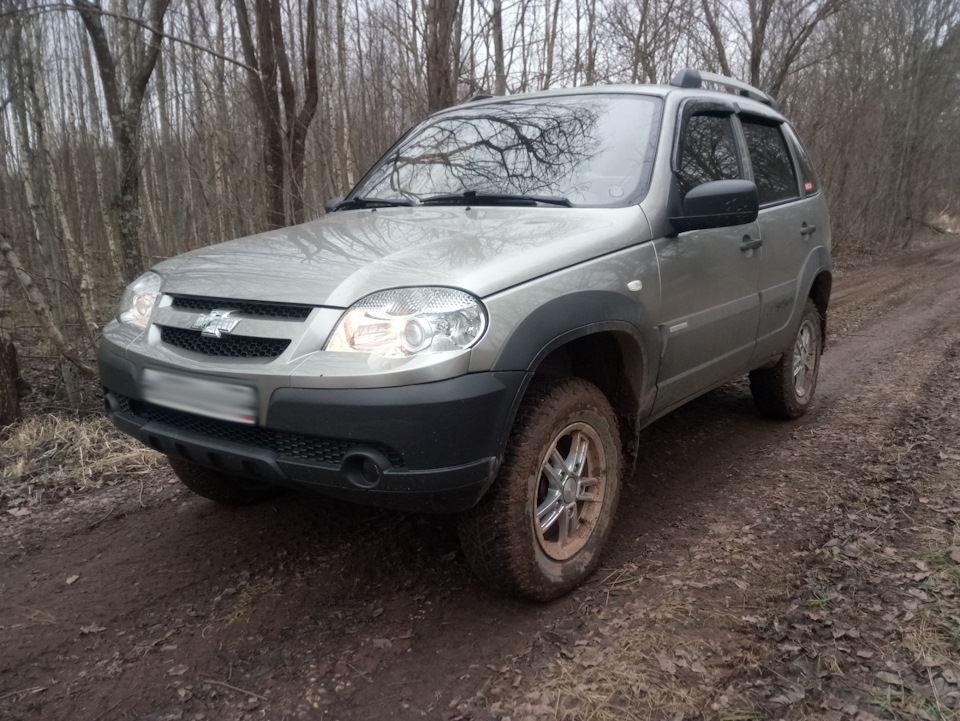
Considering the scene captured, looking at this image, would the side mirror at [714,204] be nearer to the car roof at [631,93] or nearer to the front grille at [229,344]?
the car roof at [631,93]

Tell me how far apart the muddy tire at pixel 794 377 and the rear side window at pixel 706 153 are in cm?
132

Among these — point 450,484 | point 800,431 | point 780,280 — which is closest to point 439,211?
point 450,484

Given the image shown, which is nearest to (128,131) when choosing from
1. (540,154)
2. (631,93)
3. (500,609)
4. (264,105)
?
(264,105)

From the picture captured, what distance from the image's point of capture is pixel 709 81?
397 cm

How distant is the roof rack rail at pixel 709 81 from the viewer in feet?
12.2

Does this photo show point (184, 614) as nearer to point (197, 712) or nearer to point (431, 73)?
point (197, 712)

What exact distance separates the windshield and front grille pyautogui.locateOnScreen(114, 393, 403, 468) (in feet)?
4.74

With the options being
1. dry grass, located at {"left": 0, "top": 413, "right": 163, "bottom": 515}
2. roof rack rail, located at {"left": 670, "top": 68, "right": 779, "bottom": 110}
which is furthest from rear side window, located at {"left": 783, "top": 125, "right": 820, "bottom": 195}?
dry grass, located at {"left": 0, "top": 413, "right": 163, "bottom": 515}

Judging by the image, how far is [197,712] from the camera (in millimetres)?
2098

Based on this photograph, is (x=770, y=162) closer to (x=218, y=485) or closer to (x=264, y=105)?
(x=218, y=485)

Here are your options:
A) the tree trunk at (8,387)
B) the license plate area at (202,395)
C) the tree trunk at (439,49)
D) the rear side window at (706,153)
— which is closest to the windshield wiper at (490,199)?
the rear side window at (706,153)

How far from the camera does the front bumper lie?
206 cm

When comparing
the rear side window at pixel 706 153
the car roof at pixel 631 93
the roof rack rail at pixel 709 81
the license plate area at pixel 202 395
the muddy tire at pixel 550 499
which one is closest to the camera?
the license plate area at pixel 202 395

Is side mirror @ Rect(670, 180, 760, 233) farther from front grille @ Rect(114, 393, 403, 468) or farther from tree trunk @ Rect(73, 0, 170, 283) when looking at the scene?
tree trunk @ Rect(73, 0, 170, 283)
